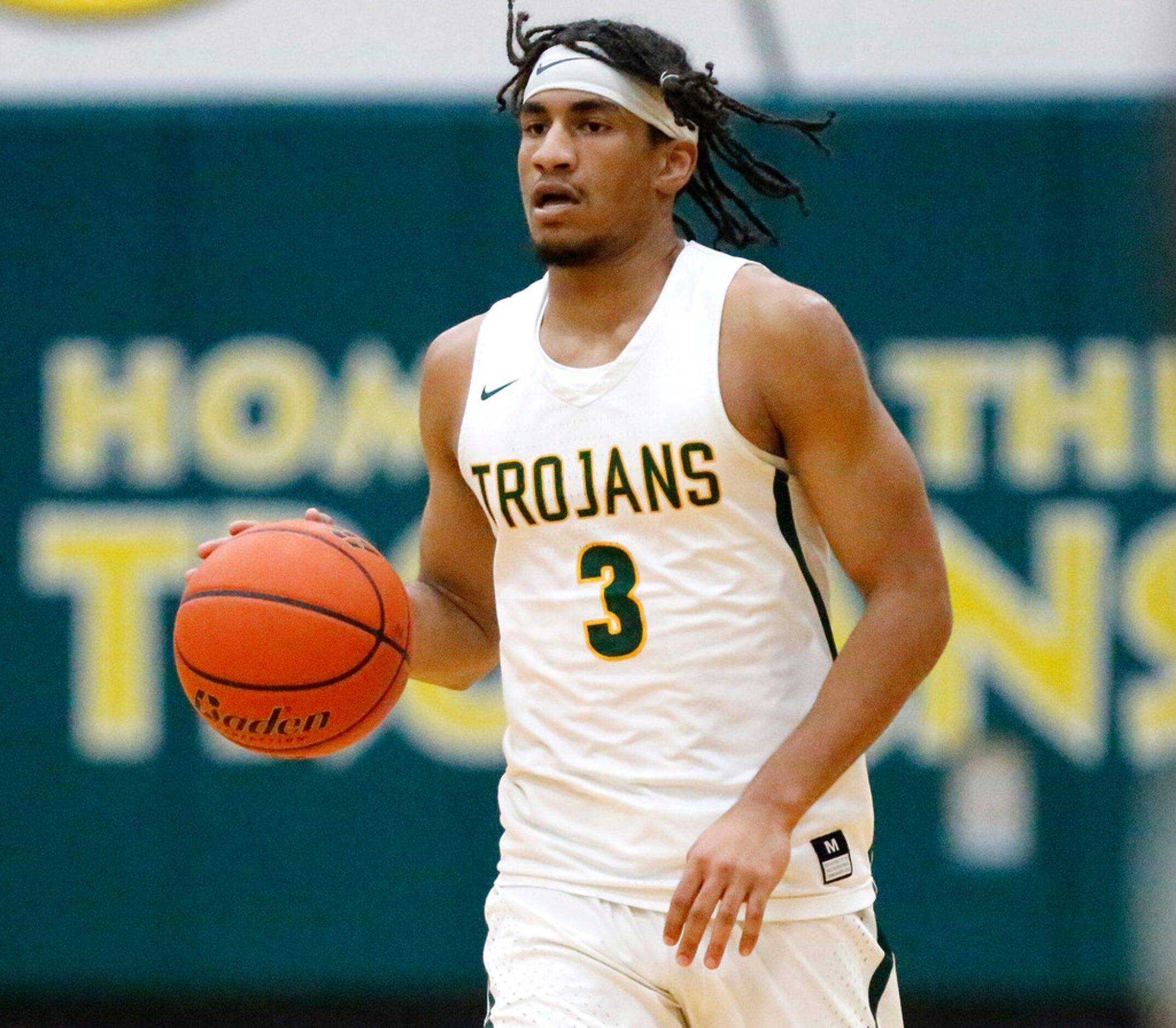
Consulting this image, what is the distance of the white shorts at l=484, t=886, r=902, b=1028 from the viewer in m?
3.25

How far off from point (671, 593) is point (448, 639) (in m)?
0.62

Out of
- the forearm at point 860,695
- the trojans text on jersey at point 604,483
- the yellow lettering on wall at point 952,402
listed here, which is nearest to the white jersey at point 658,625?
the trojans text on jersey at point 604,483

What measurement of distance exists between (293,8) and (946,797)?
376cm

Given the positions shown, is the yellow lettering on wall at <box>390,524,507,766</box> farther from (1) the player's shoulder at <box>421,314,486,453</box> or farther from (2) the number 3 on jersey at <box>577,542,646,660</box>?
(2) the number 3 on jersey at <box>577,542,646,660</box>

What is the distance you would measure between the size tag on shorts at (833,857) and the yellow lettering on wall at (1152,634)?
3631 millimetres

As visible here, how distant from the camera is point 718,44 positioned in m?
7.54

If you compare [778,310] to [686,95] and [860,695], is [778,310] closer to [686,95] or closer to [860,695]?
[686,95]

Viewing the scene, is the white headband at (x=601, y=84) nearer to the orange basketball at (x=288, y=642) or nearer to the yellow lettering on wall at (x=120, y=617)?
the orange basketball at (x=288, y=642)

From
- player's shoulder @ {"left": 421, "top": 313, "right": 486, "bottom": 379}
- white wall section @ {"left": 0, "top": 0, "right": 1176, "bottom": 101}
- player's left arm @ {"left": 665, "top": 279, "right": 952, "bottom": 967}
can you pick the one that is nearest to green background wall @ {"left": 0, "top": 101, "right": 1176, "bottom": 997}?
white wall section @ {"left": 0, "top": 0, "right": 1176, "bottom": 101}

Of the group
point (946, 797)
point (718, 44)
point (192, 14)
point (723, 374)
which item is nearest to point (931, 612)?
point (723, 374)

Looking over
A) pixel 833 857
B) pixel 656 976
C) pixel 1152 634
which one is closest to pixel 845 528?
pixel 833 857

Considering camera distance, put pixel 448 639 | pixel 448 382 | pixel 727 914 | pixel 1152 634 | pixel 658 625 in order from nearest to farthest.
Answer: pixel 727 914
pixel 658 625
pixel 448 382
pixel 448 639
pixel 1152 634

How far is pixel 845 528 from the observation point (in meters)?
3.29

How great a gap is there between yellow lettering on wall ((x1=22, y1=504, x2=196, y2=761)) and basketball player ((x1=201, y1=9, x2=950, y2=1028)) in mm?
3498
